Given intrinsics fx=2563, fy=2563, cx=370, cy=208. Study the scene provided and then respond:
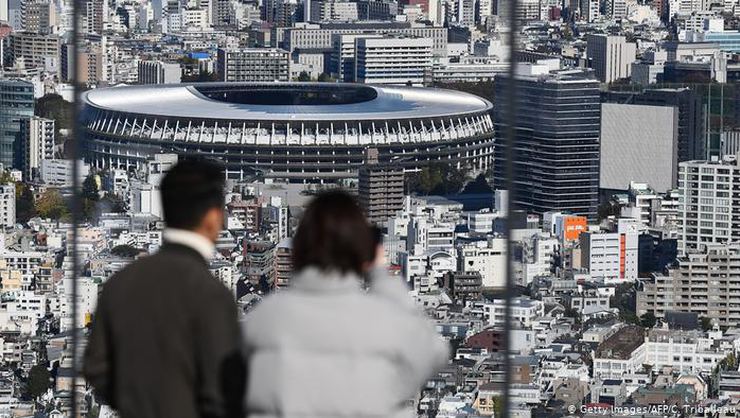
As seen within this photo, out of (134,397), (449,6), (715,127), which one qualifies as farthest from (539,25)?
(134,397)

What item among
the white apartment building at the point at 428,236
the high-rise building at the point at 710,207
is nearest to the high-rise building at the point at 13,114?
the white apartment building at the point at 428,236

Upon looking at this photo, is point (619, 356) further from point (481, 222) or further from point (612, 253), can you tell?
point (481, 222)

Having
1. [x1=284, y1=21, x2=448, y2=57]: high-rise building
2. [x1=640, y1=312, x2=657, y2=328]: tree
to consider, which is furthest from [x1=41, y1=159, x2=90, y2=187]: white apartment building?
[x1=284, y1=21, x2=448, y2=57]: high-rise building

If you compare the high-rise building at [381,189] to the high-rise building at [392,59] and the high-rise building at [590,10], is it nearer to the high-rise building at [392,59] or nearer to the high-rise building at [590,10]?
the high-rise building at [392,59]

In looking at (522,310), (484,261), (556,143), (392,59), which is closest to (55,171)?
(556,143)

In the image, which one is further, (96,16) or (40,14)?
(96,16)

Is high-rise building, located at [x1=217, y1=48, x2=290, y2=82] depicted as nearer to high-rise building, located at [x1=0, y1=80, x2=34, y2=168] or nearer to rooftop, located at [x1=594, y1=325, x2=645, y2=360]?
high-rise building, located at [x1=0, y1=80, x2=34, y2=168]

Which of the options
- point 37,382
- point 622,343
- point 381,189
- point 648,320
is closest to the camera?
point 37,382
